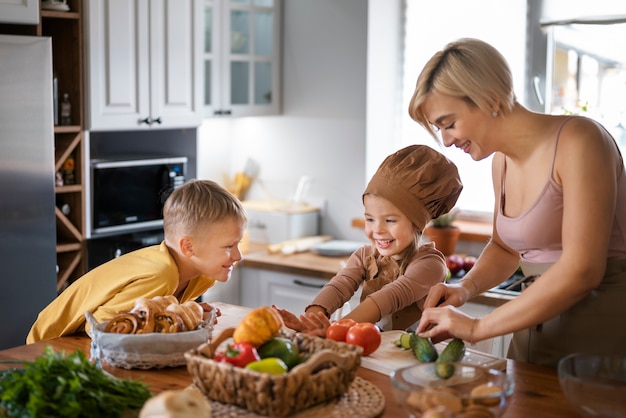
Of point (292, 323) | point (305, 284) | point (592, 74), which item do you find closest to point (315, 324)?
point (292, 323)

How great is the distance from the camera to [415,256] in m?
2.38

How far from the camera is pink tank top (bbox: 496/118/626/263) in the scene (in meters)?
1.93

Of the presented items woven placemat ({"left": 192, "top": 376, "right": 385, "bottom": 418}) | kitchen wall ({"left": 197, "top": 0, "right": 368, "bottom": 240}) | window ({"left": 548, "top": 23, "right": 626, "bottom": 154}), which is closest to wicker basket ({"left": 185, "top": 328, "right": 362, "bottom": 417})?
woven placemat ({"left": 192, "top": 376, "right": 385, "bottom": 418})

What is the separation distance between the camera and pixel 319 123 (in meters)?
4.68

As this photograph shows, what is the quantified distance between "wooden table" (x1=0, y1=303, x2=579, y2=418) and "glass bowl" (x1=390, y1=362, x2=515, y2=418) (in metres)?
0.08

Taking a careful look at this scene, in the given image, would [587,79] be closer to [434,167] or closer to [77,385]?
[434,167]

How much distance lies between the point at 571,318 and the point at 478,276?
0.28m

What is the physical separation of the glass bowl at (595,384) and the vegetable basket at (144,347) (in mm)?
751

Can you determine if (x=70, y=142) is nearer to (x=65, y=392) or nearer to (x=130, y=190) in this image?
(x=130, y=190)

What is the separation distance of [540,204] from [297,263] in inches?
89.7

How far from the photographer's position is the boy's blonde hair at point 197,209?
2.29 m

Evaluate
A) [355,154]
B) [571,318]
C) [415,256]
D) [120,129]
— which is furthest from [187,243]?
[355,154]

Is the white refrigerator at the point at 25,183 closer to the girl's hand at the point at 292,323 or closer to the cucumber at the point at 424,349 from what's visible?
the girl's hand at the point at 292,323

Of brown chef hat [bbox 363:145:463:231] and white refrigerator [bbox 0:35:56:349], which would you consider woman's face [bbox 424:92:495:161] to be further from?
white refrigerator [bbox 0:35:56:349]
